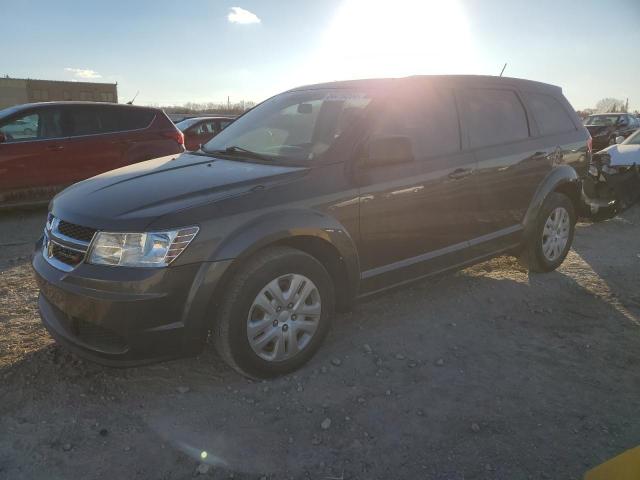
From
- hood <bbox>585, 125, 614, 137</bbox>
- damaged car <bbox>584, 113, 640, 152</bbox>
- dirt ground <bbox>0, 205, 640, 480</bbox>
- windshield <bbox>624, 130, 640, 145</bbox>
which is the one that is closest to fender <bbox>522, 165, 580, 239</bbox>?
dirt ground <bbox>0, 205, 640, 480</bbox>

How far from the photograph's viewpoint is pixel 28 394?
278 cm

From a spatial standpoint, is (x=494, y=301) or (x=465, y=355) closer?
(x=465, y=355)

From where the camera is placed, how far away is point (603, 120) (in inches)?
710

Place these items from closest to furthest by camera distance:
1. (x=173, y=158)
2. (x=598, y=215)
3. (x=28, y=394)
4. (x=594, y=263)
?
(x=28, y=394)
(x=173, y=158)
(x=594, y=263)
(x=598, y=215)

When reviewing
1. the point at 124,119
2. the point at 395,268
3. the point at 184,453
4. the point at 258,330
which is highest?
the point at 124,119

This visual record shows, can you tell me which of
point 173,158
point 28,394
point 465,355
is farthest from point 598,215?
point 28,394

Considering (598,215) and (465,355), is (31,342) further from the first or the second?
(598,215)

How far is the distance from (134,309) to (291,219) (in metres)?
0.96

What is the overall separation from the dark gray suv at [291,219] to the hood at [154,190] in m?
0.01

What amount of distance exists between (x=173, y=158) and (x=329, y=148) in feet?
4.33

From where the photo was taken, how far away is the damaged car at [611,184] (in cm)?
704

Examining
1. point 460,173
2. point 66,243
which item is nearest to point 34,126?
point 66,243

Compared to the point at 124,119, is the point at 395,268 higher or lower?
lower

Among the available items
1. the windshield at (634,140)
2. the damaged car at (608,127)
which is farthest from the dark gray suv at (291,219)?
the damaged car at (608,127)
